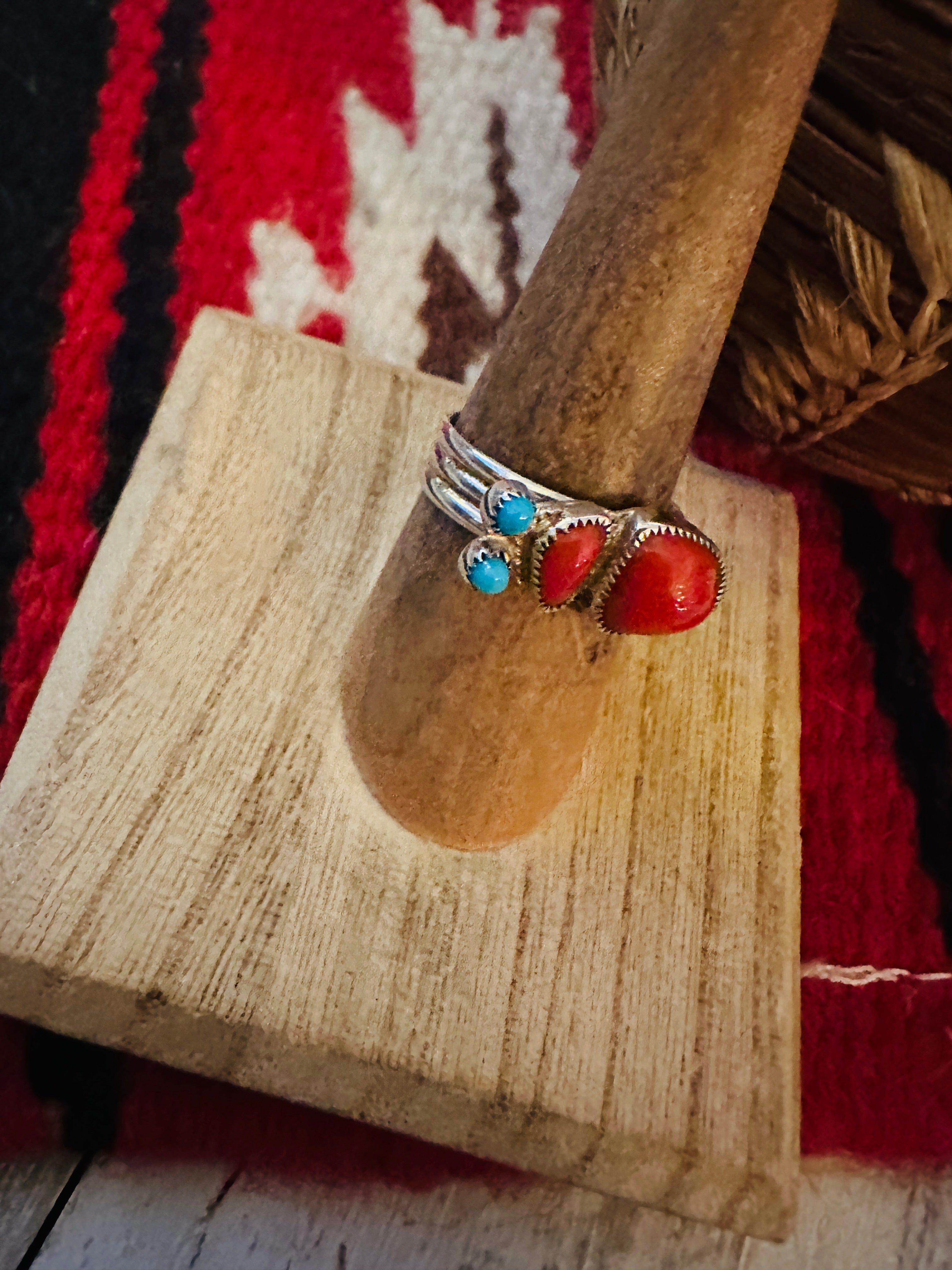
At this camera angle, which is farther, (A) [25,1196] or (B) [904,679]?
(B) [904,679]

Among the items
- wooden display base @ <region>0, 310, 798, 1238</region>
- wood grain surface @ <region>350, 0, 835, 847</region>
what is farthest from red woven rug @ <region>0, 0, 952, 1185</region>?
wood grain surface @ <region>350, 0, 835, 847</region>

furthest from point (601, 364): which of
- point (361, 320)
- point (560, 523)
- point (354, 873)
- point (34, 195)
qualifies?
point (34, 195)

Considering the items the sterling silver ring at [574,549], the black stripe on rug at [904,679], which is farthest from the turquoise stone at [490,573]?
the black stripe on rug at [904,679]

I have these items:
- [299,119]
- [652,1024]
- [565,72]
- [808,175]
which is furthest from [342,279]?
[652,1024]

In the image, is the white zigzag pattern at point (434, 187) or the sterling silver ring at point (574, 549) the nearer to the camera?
the sterling silver ring at point (574, 549)

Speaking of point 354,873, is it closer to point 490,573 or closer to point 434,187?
point 490,573

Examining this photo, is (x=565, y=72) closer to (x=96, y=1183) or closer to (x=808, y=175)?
(x=808, y=175)

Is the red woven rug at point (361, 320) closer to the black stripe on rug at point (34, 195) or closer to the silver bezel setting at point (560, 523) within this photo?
the black stripe on rug at point (34, 195)
